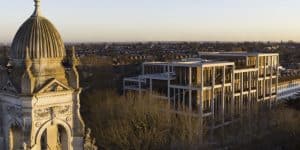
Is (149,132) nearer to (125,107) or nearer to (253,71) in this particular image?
(125,107)

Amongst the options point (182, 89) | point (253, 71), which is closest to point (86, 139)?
point (182, 89)

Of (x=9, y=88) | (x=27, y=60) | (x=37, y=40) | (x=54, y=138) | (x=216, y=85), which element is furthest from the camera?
(x=216, y=85)

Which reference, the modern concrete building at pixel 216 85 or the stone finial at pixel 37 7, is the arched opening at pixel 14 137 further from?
the modern concrete building at pixel 216 85

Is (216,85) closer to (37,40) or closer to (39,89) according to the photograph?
(39,89)

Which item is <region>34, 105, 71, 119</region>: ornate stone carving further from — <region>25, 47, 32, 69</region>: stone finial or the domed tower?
<region>25, 47, 32, 69</region>: stone finial

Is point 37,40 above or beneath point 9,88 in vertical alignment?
above

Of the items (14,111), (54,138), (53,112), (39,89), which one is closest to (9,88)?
(14,111)
